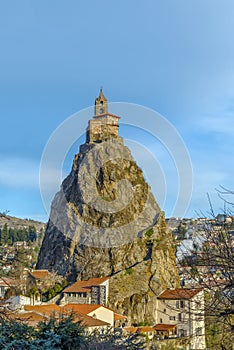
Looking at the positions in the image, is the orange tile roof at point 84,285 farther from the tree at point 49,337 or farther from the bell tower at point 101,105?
the tree at point 49,337

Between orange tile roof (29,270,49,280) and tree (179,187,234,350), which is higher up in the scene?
orange tile roof (29,270,49,280)

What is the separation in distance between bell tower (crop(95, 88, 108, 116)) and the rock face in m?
5.01

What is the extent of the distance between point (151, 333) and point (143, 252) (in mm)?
14838

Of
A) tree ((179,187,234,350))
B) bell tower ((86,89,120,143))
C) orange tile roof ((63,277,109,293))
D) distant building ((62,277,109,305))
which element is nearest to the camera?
tree ((179,187,234,350))

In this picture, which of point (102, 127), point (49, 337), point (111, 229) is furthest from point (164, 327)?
point (49, 337)

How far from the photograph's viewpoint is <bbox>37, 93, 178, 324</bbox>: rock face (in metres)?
51.2

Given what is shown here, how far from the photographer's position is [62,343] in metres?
11.4

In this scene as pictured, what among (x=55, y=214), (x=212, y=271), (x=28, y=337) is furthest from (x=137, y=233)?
(x=212, y=271)

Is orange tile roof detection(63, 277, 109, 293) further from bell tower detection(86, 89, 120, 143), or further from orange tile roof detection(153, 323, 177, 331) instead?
bell tower detection(86, 89, 120, 143)

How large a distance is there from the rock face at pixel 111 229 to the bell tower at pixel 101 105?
197 inches

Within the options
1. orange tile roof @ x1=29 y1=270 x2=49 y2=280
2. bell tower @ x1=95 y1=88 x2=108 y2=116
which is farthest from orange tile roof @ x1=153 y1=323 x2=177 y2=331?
bell tower @ x1=95 y1=88 x2=108 y2=116

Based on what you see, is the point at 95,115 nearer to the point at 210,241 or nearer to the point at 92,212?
the point at 92,212

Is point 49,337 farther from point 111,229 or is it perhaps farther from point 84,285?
point 111,229

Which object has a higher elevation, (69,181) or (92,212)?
(69,181)
